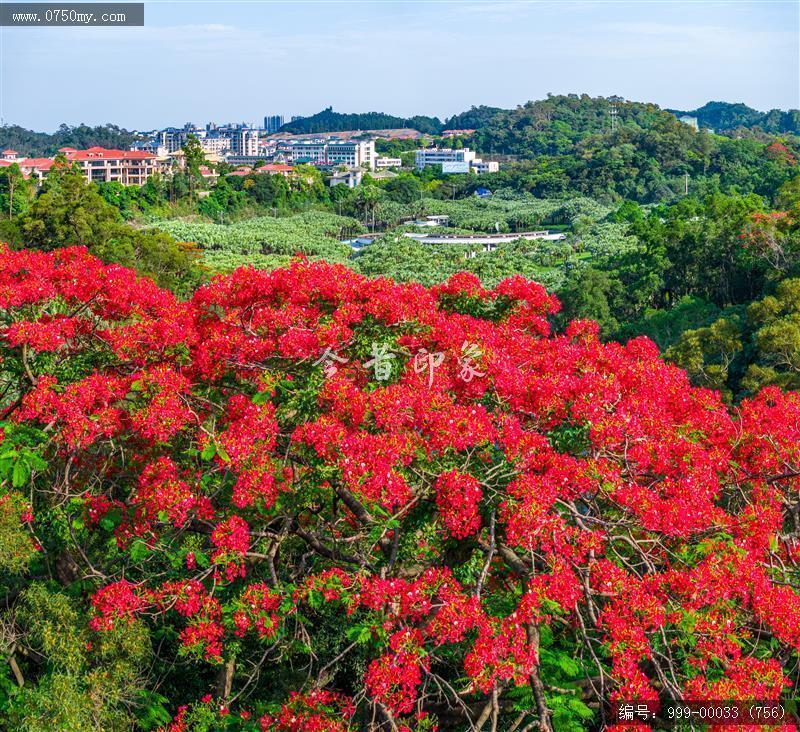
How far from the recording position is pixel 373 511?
455 cm

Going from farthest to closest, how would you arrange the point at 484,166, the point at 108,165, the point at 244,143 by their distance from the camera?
1. the point at 244,143
2. the point at 484,166
3. the point at 108,165

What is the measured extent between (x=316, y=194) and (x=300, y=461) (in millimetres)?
62871

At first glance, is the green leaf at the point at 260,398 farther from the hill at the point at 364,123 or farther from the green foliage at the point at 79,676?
the hill at the point at 364,123

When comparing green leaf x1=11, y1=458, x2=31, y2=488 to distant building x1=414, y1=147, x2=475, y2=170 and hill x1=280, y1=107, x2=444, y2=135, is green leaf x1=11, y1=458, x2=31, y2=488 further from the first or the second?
hill x1=280, y1=107, x2=444, y2=135

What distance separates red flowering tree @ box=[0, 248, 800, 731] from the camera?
3924 mm

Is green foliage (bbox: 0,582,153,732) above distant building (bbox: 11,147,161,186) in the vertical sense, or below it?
below

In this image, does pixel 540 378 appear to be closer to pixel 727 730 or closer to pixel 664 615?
pixel 664 615

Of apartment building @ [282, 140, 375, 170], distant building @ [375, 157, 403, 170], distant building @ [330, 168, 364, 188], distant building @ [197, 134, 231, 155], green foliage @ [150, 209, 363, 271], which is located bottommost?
green foliage @ [150, 209, 363, 271]

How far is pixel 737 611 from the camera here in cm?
413

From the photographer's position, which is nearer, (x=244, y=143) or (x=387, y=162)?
(x=387, y=162)

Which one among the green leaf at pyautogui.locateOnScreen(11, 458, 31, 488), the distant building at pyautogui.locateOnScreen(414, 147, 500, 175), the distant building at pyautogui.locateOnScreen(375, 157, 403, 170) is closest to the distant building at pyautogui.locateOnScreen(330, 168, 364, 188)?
the distant building at pyautogui.locateOnScreen(414, 147, 500, 175)

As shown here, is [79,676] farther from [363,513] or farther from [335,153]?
[335,153]

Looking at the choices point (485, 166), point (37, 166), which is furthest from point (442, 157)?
point (37, 166)

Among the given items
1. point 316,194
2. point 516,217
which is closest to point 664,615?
point 516,217
